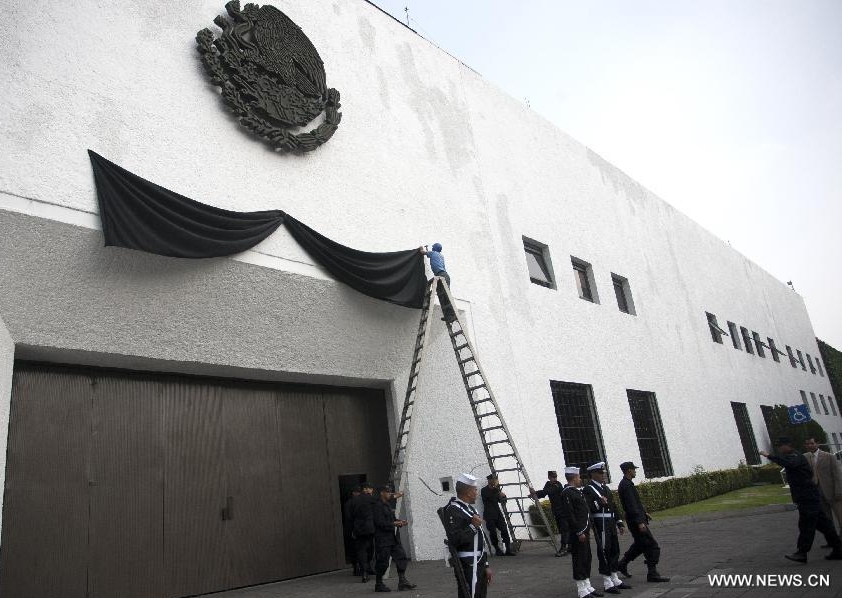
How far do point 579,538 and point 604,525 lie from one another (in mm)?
1141

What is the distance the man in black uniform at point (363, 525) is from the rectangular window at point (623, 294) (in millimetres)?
12835

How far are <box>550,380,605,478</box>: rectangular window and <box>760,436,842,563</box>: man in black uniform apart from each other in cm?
664

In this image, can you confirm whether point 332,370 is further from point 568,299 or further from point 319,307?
point 568,299

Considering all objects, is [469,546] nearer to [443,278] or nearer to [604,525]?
[604,525]

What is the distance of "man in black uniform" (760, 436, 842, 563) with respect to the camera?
833cm

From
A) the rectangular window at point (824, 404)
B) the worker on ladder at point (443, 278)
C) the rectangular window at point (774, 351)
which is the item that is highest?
the rectangular window at point (774, 351)

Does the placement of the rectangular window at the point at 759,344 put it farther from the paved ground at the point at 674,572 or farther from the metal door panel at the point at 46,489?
the metal door panel at the point at 46,489

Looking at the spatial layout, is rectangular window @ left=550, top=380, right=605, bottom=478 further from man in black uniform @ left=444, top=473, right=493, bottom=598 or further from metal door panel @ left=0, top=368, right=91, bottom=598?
metal door panel @ left=0, top=368, right=91, bottom=598

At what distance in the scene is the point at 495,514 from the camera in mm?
11812

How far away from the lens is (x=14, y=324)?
8.02m

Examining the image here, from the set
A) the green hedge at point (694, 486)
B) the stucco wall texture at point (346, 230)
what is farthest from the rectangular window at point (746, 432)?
the stucco wall texture at point (346, 230)

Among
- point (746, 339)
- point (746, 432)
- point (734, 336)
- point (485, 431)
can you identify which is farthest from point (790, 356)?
point (485, 431)

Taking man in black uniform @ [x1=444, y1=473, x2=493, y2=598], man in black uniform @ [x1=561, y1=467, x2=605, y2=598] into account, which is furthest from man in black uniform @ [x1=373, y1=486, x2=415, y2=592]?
man in black uniform @ [x1=444, y1=473, x2=493, y2=598]

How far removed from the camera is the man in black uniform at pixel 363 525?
1004 centimetres
